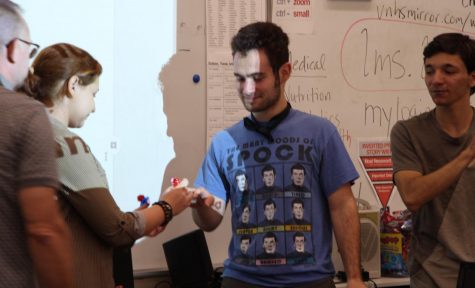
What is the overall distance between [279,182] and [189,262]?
98 cm

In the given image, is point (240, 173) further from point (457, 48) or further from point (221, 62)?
point (221, 62)

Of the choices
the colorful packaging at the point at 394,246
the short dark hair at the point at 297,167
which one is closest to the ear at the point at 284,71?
the short dark hair at the point at 297,167

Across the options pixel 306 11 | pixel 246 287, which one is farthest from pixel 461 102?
pixel 306 11

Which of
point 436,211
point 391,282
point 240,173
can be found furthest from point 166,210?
point 391,282

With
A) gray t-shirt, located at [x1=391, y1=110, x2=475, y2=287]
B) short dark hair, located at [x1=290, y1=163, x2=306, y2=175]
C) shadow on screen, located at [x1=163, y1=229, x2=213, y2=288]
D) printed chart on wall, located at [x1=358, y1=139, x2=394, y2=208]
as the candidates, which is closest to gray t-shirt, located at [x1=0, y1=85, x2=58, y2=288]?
short dark hair, located at [x1=290, y1=163, x2=306, y2=175]

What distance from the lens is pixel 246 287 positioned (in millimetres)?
1911

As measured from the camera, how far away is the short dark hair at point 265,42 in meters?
2.04

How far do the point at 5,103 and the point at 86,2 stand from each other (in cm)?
155

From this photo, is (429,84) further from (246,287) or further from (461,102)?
(246,287)

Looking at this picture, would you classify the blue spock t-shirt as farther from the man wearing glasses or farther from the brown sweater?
the man wearing glasses

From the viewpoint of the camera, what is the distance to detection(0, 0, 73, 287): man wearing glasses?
134cm

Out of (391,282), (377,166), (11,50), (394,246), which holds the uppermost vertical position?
(11,50)

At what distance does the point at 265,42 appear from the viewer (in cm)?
204

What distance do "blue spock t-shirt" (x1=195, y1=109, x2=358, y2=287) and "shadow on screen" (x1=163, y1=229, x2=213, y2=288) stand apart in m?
0.78
